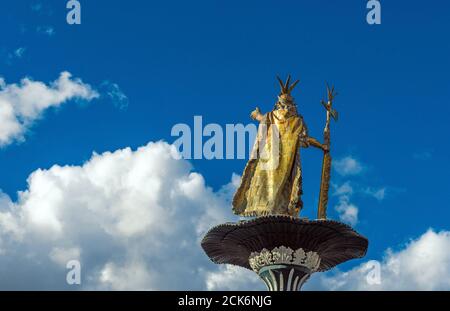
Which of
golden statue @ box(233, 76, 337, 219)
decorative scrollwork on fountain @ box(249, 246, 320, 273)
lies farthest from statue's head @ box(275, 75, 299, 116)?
decorative scrollwork on fountain @ box(249, 246, 320, 273)

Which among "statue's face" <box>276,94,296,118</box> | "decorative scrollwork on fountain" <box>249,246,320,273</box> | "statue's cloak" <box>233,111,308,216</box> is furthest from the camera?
"statue's face" <box>276,94,296,118</box>

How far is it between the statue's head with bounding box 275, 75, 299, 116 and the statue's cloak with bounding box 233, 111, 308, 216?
0.33m

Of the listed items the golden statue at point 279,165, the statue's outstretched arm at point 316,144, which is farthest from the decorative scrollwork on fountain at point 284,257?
the statue's outstretched arm at point 316,144

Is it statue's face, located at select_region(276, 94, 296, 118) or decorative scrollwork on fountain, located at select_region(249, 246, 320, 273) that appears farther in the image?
statue's face, located at select_region(276, 94, 296, 118)

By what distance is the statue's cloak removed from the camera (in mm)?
28547

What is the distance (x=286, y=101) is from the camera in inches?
1197

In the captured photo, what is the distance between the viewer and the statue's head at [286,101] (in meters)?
30.2

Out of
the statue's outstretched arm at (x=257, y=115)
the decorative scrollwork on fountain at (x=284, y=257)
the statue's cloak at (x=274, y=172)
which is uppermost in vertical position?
the statue's outstretched arm at (x=257, y=115)

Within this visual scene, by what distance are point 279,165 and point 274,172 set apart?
375 millimetres

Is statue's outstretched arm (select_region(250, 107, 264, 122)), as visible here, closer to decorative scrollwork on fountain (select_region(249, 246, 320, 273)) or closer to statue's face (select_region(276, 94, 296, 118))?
statue's face (select_region(276, 94, 296, 118))

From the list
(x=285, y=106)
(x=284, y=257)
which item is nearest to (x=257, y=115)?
(x=285, y=106)

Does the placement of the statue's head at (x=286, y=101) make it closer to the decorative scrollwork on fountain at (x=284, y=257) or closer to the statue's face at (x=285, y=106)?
the statue's face at (x=285, y=106)

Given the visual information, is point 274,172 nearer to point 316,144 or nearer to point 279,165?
point 279,165
